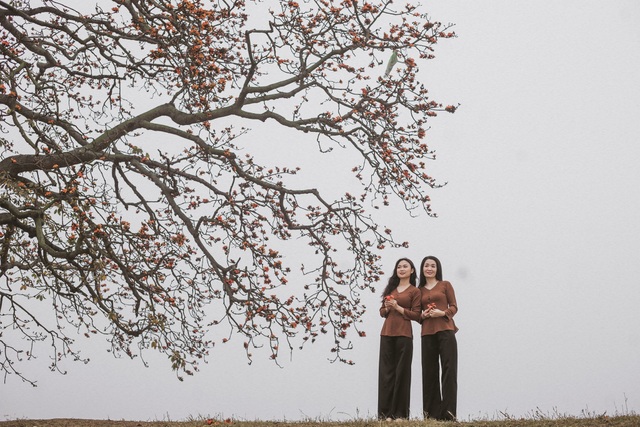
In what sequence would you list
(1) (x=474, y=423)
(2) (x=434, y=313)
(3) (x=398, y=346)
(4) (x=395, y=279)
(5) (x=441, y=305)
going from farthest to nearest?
1. (4) (x=395, y=279)
2. (3) (x=398, y=346)
3. (5) (x=441, y=305)
4. (2) (x=434, y=313)
5. (1) (x=474, y=423)

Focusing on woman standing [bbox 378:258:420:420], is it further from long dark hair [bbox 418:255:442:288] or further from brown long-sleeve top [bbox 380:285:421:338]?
long dark hair [bbox 418:255:442:288]

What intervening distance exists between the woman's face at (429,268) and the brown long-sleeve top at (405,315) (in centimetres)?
24

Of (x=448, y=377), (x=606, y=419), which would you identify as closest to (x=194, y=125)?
(x=448, y=377)

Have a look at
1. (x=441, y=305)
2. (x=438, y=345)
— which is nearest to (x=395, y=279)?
(x=441, y=305)

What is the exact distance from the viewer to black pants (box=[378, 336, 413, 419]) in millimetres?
9719

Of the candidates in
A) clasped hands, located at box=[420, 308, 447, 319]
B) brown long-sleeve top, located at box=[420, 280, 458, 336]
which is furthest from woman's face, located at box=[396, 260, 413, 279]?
clasped hands, located at box=[420, 308, 447, 319]

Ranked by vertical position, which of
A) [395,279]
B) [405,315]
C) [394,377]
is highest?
[395,279]

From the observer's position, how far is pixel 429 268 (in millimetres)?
9875

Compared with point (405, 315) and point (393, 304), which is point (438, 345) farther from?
point (393, 304)

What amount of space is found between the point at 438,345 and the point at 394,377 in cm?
73

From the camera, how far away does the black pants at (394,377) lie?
31.9ft

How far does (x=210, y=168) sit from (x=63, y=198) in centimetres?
242

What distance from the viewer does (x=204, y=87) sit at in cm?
943

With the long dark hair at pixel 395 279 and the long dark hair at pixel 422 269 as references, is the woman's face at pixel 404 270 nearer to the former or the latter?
the long dark hair at pixel 395 279
